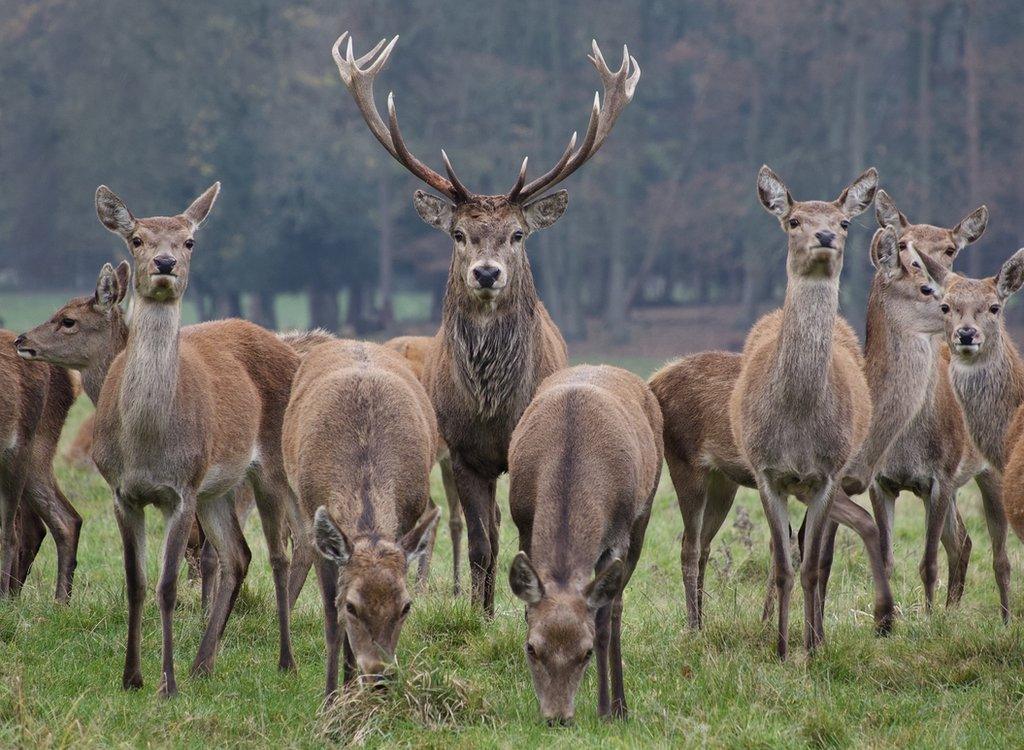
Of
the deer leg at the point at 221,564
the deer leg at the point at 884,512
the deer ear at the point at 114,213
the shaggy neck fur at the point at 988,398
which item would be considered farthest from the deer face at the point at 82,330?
the shaggy neck fur at the point at 988,398

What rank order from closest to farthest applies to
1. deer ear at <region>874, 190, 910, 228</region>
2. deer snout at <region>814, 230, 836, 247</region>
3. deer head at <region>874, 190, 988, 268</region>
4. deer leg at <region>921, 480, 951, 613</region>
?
deer snout at <region>814, 230, 836, 247</region> → deer leg at <region>921, 480, 951, 613</region> → deer head at <region>874, 190, 988, 268</region> → deer ear at <region>874, 190, 910, 228</region>

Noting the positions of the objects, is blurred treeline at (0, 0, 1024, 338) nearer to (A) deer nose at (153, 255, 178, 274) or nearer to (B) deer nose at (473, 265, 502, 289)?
(B) deer nose at (473, 265, 502, 289)

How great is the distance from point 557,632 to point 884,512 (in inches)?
148

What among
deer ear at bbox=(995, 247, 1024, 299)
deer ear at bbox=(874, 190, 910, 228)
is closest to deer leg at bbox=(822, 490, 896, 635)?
deer ear at bbox=(995, 247, 1024, 299)

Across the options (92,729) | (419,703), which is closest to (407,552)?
(419,703)

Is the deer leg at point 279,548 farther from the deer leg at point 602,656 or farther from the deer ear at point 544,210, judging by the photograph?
the deer ear at point 544,210

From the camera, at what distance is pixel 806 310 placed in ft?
23.0

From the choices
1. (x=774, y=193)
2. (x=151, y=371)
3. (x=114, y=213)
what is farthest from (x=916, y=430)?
(x=114, y=213)

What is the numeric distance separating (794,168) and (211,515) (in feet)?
103

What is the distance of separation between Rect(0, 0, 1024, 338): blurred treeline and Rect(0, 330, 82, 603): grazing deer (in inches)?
1117

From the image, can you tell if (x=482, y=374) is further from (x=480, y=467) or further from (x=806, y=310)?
(x=806, y=310)

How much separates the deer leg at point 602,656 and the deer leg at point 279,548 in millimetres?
1702

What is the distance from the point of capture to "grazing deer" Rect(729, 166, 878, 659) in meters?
6.98

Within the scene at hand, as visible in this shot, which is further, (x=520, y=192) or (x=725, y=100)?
(x=725, y=100)
